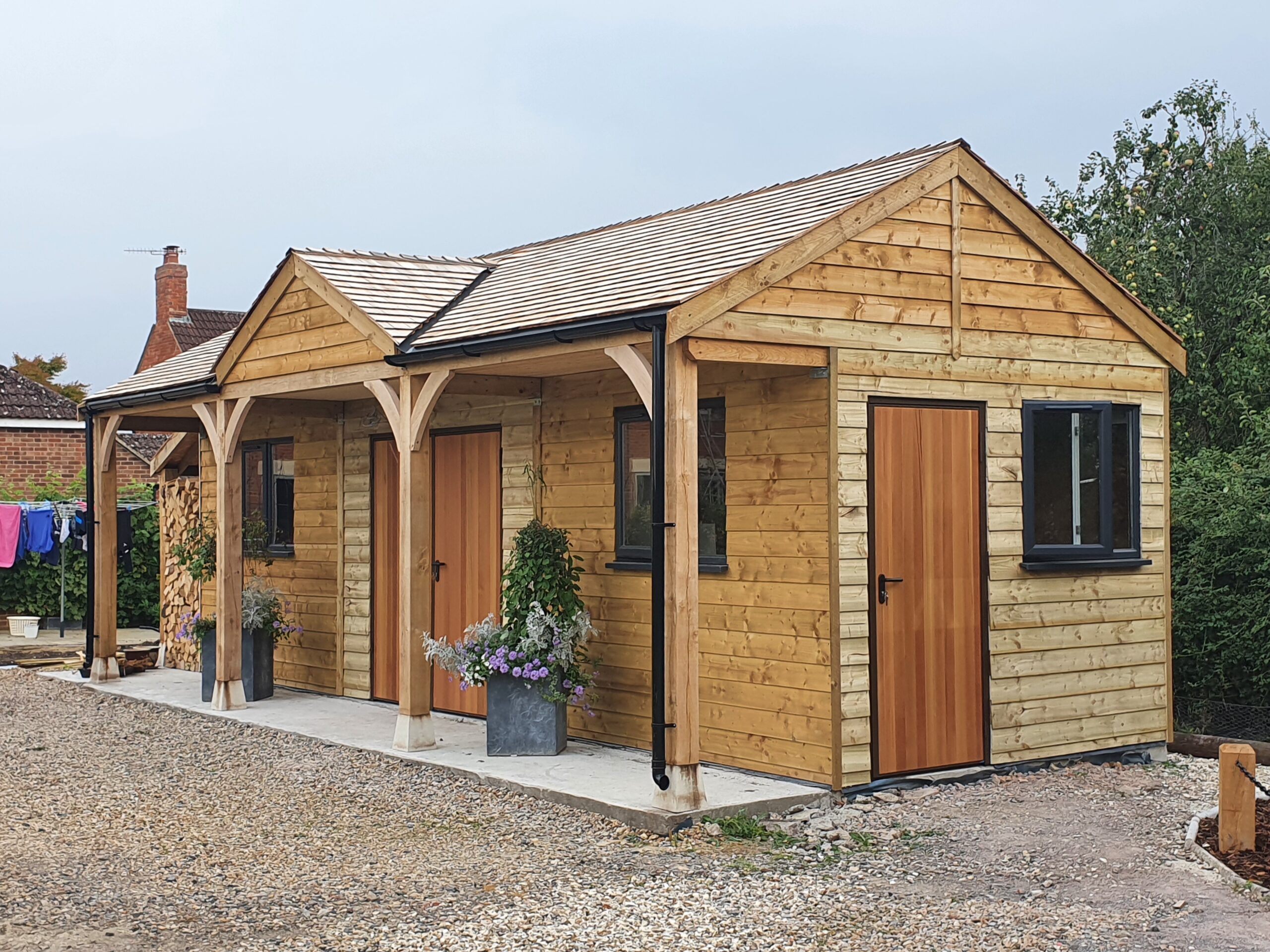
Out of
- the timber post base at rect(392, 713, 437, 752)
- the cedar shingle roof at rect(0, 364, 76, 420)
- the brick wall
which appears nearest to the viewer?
the timber post base at rect(392, 713, 437, 752)

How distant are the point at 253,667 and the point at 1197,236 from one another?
11333 millimetres

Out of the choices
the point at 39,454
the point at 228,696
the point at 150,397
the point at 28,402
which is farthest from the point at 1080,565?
the point at 28,402

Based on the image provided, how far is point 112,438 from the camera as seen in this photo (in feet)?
44.7

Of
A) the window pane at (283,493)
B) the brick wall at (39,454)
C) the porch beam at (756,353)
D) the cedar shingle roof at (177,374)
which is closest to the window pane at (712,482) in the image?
the porch beam at (756,353)

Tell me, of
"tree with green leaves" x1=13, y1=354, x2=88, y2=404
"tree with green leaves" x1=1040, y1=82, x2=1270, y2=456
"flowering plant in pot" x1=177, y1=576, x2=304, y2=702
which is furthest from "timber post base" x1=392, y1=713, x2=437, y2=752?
"tree with green leaves" x1=13, y1=354, x2=88, y2=404

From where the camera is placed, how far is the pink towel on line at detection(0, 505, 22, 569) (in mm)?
18625

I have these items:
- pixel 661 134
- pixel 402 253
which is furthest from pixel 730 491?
pixel 661 134

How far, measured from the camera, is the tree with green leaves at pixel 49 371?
37969mm

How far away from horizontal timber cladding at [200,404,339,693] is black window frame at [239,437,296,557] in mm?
51

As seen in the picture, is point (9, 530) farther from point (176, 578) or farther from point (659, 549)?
point (659, 549)

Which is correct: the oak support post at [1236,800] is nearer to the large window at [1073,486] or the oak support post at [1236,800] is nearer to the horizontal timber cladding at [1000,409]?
the horizontal timber cladding at [1000,409]

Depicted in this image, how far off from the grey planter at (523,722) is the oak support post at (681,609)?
186cm

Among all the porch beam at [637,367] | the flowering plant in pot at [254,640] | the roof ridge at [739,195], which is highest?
the roof ridge at [739,195]

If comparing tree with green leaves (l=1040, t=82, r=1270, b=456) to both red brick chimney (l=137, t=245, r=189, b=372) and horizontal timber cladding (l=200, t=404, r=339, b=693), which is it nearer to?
horizontal timber cladding (l=200, t=404, r=339, b=693)
